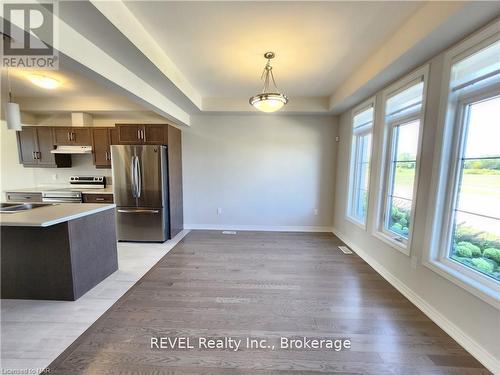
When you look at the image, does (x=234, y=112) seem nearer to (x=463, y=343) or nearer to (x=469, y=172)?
(x=469, y=172)

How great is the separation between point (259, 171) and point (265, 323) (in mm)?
3173

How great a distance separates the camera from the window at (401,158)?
2369 mm

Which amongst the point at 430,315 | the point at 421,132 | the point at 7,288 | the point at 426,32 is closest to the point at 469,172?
the point at 421,132

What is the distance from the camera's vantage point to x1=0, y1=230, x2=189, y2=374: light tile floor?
1563 millimetres

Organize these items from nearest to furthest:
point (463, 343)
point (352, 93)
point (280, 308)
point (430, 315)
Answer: point (463, 343), point (430, 315), point (280, 308), point (352, 93)

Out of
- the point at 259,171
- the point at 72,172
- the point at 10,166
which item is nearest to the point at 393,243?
the point at 259,171

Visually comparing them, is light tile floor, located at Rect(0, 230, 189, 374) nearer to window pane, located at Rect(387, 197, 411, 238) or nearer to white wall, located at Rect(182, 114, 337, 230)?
white wall, located at Rect(182, 114, 337, 230)

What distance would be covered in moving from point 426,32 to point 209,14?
1811 millimetres

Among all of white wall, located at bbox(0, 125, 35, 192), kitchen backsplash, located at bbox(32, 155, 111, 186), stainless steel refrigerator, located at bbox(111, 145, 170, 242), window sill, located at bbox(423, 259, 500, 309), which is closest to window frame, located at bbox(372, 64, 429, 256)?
window sill, located at bbox(423, 259, 500, 309)

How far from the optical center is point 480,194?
5.70 feet

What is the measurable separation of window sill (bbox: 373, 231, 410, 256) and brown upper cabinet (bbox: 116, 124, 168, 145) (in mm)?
3836

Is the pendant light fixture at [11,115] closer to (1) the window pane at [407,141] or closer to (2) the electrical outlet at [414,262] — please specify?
(1) the window pane at [407,141]

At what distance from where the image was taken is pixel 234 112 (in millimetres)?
4332

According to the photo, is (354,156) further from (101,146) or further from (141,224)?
(101,146)
